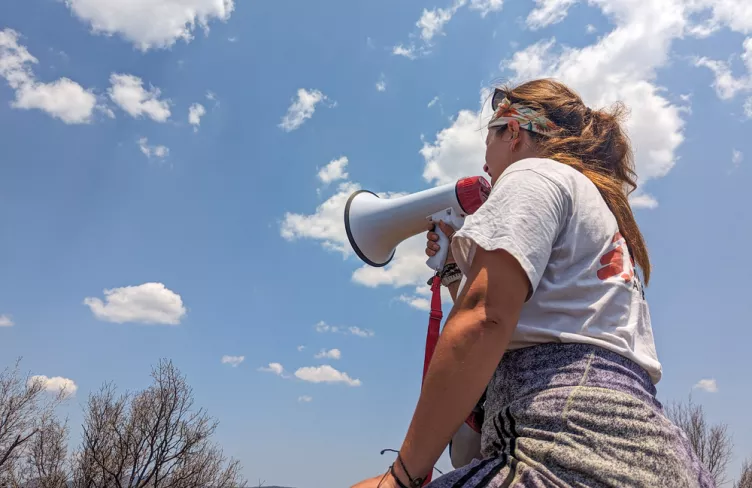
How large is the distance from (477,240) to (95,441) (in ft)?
91.2

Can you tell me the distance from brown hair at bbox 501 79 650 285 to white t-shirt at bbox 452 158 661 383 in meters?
0.18

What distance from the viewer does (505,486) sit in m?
1.03

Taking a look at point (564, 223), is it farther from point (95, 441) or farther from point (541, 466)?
point (95, 441)

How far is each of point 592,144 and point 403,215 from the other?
1294mm

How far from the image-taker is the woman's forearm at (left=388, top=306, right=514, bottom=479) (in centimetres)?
104

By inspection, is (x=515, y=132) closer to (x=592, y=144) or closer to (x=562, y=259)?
(x=592, y=144)

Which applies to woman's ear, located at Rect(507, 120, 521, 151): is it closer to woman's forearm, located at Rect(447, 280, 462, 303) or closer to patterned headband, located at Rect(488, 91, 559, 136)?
patterned headband, located at Rect(488, 91, 559, 136)

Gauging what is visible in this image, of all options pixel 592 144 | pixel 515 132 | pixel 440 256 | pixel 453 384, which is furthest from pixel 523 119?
pixel 453 384

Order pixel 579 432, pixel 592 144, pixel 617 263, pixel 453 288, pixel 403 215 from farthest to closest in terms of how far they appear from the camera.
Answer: pixel 403 215, pixel 453 288, pixel 592 144, pixel 617 263, pixel 579 432

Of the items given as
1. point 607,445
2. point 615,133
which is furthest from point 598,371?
point 615,133

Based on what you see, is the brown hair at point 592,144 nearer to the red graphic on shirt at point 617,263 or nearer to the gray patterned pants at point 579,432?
the red graphic on shirt at point 617,263

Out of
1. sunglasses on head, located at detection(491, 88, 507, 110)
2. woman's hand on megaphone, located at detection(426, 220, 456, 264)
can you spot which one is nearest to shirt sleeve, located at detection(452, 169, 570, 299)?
sunglasses on head, located at detection(491, 88, 507, 110)

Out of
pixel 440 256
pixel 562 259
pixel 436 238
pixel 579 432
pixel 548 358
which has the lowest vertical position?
pixel 579 432

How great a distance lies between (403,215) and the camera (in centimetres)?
279
